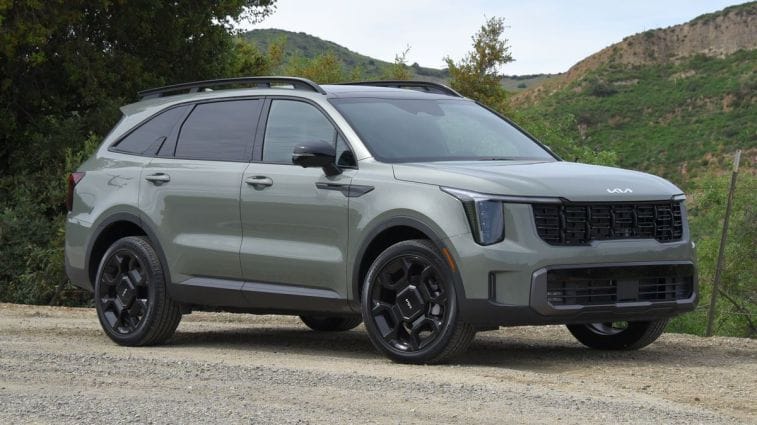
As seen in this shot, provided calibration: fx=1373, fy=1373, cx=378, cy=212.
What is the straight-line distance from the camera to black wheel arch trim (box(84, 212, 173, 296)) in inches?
396

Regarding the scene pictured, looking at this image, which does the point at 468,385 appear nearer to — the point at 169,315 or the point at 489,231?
the point at 489,231

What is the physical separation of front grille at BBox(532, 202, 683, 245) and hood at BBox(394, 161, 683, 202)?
6cm

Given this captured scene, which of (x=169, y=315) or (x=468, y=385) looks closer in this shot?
(x=468, y=385)

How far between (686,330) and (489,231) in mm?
23514

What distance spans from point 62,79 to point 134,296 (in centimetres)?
1848

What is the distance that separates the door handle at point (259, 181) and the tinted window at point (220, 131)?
25 centimetres

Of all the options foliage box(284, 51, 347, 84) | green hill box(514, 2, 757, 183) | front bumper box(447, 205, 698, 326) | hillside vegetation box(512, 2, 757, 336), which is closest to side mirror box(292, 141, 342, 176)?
front bumper box(447, 205, 698, 326)

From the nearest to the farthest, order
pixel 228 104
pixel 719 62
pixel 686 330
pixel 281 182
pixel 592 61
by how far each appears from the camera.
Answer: pixel 281 182 → pixel 228 104 → pixel 686 330 → pixel 719 62 → pixel 592 61

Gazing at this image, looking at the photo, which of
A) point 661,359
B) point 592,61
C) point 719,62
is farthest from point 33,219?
point 592,61

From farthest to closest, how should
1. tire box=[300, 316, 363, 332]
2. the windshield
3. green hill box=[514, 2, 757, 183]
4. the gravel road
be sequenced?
1. green hill box=[514, 2, 757, 183]
2. tire box=[300, 316, 363, 332]
3. the windshield
4. the gravel road

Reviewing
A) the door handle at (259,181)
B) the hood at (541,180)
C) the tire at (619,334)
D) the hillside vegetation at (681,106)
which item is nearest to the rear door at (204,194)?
the door handle at (259,181)

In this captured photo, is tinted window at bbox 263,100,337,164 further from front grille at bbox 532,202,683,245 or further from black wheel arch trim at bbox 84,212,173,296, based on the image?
front grille at bbox 532,202,683,245

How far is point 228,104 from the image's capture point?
A: 1012 centimetres

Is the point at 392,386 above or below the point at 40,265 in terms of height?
above
